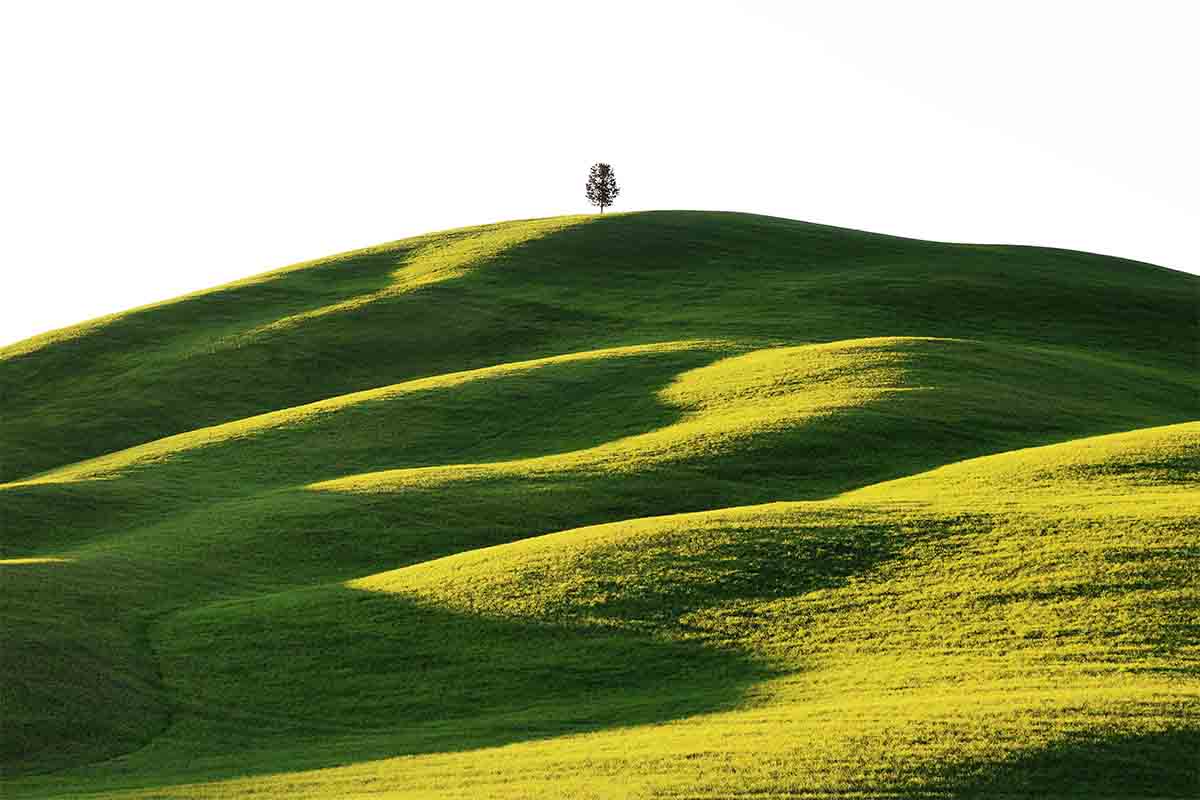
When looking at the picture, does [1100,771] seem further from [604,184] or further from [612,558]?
[604,184]

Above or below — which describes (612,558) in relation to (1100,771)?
above

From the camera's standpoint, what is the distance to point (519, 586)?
114 feet

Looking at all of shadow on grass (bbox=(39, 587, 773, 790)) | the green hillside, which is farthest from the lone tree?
shadow on grass (bbox=(39, 587, 773, 790))

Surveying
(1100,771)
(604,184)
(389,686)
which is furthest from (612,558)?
(604,184)

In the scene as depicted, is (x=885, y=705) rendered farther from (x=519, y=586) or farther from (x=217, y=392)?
(x=217, y=392)

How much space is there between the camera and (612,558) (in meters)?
35.7

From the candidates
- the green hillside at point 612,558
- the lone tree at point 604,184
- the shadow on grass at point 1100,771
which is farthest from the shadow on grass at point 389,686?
the lone tree at point 604,184

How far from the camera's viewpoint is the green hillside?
2489 centimetres

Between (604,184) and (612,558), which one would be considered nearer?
(612,558)

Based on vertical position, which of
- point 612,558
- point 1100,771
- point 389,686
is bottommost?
point 1100,771

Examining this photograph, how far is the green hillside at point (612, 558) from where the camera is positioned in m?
24.9

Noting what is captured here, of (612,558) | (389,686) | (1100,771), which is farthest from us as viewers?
(612,558)

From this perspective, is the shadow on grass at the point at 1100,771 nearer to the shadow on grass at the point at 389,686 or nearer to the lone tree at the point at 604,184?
the shadow on grass at the point at 389,686

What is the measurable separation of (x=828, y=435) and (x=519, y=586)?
2056cm
